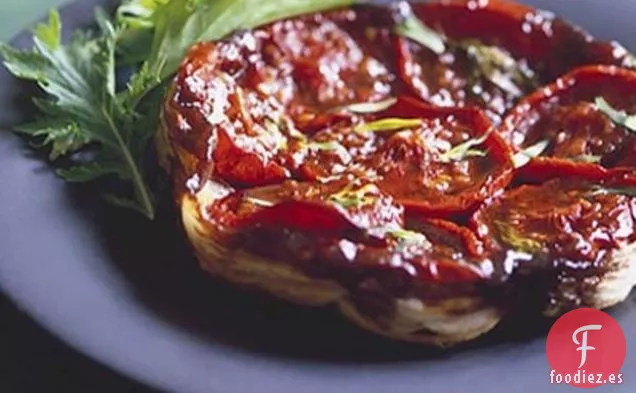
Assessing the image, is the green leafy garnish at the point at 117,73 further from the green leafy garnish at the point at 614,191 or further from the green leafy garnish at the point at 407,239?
the green leafy garnish at the point at 614,191

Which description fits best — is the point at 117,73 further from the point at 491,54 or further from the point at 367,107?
the point at 491,54

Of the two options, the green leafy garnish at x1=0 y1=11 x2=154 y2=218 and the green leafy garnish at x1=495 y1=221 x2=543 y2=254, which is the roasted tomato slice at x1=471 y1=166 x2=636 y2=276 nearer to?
the green leafy garnish at x1=495 y1=221 x2=543 y2=254

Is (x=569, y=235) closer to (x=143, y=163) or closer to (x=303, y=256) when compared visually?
(x=303, y=256)

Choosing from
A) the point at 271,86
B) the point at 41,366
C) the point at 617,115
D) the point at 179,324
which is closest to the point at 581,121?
the point at 617,115

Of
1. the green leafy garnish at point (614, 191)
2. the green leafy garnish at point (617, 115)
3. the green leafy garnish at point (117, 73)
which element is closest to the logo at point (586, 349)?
the green leafy garnish at point (614, 191)

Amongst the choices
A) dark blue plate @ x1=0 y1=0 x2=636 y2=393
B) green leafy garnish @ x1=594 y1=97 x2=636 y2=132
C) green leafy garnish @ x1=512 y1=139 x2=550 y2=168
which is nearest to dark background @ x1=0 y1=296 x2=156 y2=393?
dark blue plate @ x1=0 y1=0 x2=636 y2=393
